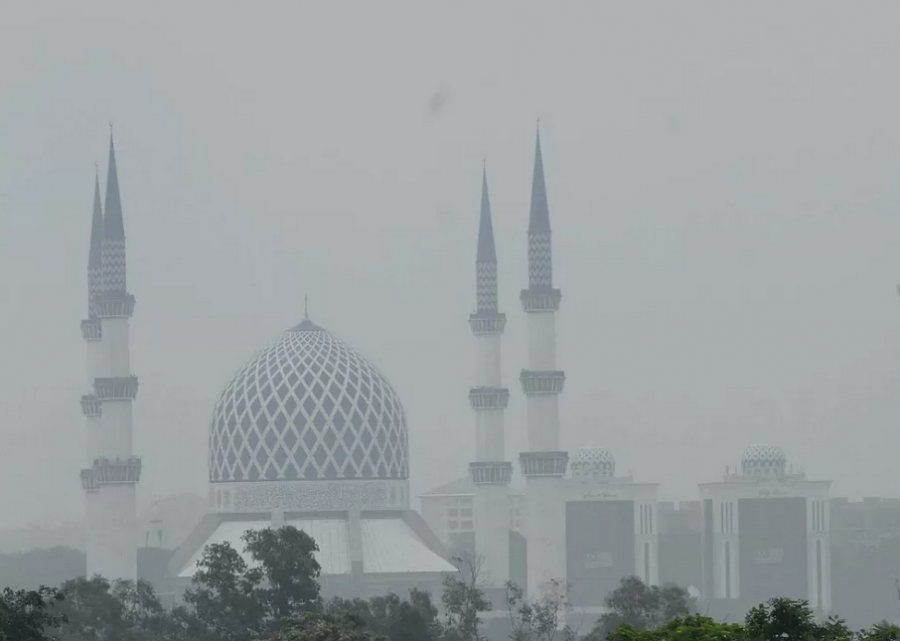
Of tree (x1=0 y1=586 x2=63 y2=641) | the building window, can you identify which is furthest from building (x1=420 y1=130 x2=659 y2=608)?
tree (x1=0 y1=586 x2=63 y2=641)

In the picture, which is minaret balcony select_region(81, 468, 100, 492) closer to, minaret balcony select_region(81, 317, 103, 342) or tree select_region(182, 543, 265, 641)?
minaret balcony select_region(81, 317, 103, 342)

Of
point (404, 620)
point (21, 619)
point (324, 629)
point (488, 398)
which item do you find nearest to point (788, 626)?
point (324, 629)

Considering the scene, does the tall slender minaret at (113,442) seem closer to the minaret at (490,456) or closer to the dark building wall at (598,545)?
the minaret at (490,456)

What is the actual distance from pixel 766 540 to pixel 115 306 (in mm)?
27222

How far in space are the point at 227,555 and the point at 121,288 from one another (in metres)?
33.4

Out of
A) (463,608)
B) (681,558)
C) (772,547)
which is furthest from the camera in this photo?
(681,558)

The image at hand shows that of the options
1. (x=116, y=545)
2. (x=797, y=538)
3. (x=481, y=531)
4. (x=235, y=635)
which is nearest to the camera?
(x=235, y=635)

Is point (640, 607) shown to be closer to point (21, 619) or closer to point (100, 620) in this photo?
point (100, 620)

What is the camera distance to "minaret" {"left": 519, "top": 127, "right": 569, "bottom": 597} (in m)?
71.1

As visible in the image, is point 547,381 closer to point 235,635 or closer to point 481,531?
point 481,531

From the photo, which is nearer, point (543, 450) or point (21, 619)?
point (21, 619)

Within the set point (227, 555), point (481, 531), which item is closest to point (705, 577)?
point (481, 531)

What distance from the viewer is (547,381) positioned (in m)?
70.9

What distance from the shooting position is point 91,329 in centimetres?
7475
